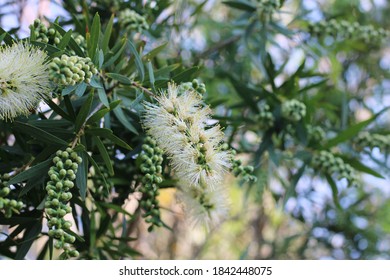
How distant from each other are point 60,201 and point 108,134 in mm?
240

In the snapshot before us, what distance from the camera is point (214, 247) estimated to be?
3791 mm

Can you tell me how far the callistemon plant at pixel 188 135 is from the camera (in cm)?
143

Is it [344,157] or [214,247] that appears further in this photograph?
[214,247]

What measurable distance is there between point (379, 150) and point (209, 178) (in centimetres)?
119

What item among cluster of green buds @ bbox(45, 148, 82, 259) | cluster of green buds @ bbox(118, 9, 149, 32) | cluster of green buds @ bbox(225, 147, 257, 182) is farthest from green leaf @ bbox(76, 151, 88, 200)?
cluster of green buds @ bbox(118, 9, 149, 32)

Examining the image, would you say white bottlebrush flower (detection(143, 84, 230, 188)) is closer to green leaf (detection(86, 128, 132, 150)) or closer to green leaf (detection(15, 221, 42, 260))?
green leaf (detection(86, 128, 132, 150))

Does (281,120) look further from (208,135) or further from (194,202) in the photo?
Answer: (208,135)

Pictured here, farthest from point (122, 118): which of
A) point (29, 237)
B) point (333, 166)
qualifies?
point (333, 166)

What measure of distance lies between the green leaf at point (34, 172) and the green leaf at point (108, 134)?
140 millimetres

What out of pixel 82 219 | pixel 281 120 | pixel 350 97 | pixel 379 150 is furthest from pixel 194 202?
pixel 350 97

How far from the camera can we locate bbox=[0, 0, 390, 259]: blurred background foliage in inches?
74.7

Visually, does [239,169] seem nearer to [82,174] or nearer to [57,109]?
[82,174]

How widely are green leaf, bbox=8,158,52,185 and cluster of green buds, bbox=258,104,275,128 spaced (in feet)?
3.18

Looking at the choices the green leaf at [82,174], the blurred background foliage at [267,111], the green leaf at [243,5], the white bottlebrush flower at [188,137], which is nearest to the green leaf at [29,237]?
the blurred background foliage at [267,111]
